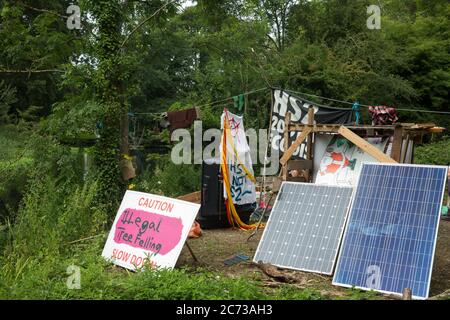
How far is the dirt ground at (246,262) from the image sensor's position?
16.6 ft

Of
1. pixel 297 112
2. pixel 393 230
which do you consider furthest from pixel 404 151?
pixel 297 112

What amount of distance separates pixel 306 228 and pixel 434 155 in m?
11.3

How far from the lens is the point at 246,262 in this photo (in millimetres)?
6016

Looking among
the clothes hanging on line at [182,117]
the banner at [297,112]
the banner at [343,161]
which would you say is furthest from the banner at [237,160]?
the clothes hanging on line at [182,117]

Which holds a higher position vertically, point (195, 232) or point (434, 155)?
point (434, 155)

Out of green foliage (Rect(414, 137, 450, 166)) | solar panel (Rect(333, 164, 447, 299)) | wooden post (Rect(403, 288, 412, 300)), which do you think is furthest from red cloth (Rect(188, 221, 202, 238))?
green foliage (Rect(414, 137, 450, 166))

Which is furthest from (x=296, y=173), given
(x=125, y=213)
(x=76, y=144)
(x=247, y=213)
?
(x=76, y=144)

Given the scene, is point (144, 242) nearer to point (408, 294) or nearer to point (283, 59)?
point (408, 294)

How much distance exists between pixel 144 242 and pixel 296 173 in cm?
319

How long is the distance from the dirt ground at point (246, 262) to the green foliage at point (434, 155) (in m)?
6.90

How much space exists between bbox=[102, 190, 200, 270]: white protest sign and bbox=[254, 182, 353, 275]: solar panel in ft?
3.47

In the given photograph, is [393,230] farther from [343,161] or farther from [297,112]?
[297,112]

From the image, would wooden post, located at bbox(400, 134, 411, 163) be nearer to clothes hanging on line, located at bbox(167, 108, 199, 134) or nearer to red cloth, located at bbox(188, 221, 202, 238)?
red cloth, located at bbox(188, 221, 202, 238)

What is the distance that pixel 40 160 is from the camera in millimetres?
8445
